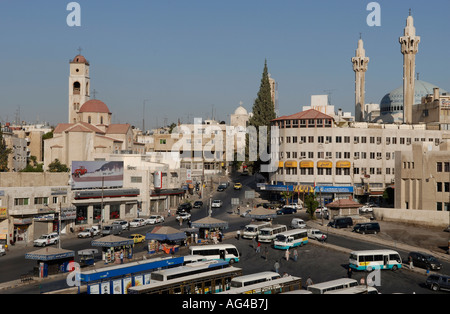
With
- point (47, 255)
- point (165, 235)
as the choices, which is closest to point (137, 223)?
point (165, 235)

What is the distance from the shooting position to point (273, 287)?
31.5 m

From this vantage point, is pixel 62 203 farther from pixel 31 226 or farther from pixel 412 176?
pixel 412 176

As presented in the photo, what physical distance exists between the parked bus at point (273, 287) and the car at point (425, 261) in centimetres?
1619

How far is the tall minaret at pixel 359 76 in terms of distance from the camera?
123 m

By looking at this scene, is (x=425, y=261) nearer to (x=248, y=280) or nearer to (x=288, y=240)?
(x=288, y=240)

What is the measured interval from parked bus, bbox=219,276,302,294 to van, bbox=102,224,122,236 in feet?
110

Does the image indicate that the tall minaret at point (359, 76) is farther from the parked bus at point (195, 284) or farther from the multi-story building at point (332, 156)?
the parked bus at point (195, 284)

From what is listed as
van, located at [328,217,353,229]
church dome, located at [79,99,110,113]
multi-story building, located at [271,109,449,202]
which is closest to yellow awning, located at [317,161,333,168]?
multi-story building, located at [271,109,449,202]

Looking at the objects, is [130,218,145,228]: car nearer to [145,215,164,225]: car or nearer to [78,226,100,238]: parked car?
[145,215,164,225]: car

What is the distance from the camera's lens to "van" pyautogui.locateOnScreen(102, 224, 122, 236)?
205ft

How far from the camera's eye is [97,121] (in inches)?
5022
